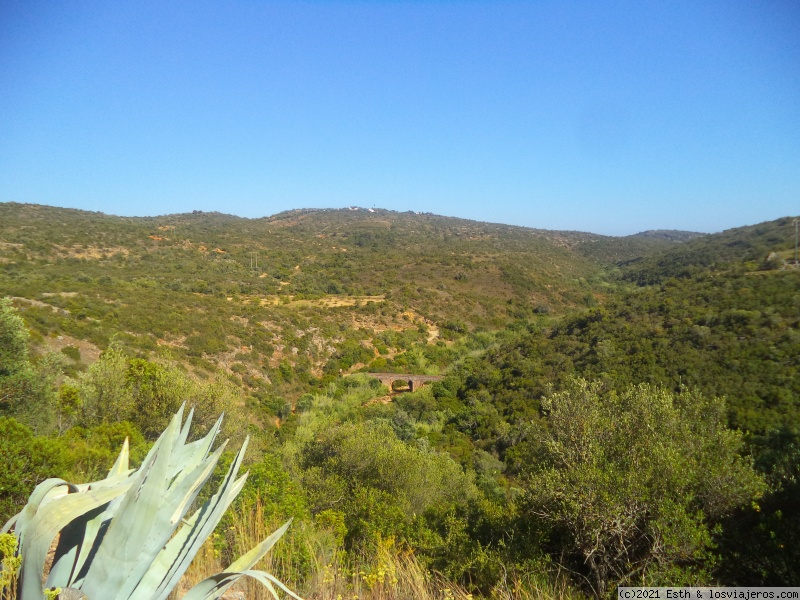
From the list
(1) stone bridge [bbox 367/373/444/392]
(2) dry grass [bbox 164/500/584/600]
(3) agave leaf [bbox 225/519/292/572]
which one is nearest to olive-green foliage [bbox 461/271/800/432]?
(1) stone bridge [bbox 367/373/444/392]

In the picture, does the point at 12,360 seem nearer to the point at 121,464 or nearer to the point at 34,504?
the point at 121,464

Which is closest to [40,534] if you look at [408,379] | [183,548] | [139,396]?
[183,548]

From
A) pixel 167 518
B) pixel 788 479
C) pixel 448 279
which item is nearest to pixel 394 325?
pixel 448 279

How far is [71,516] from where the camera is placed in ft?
6.68

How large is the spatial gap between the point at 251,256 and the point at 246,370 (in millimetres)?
35530

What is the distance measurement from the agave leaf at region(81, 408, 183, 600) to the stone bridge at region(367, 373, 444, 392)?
2813 centimetres

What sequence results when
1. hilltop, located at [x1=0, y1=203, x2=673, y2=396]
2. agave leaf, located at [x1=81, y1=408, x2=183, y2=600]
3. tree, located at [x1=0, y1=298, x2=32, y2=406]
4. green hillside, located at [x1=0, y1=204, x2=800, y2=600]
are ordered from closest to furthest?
agave leaf, located at [x1=81, y1=408, x2=183, y2=600], green hillside, located at [x1=0, y1=204, x2=800, y2=600], tree, located at [x1=0, y1=298, x2=32, y2=406], hilltop, located at [x1=0, y1=203, x2=673, y2=396]

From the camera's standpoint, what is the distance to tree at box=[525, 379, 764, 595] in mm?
4375

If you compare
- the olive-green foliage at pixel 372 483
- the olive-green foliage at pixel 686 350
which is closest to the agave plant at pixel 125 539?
the olive-green foliage at pixel 372 483

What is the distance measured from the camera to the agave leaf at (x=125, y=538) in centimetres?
212

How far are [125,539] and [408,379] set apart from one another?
2898 centimetres

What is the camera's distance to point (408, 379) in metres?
30.8

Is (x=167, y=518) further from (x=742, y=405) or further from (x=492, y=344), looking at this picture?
(x=492, y=344)

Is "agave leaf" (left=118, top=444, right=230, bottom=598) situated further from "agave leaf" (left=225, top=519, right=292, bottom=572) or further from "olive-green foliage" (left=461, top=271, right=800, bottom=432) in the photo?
"olive-green foliage" (left=461, top=271, right=800, bottom=432)
